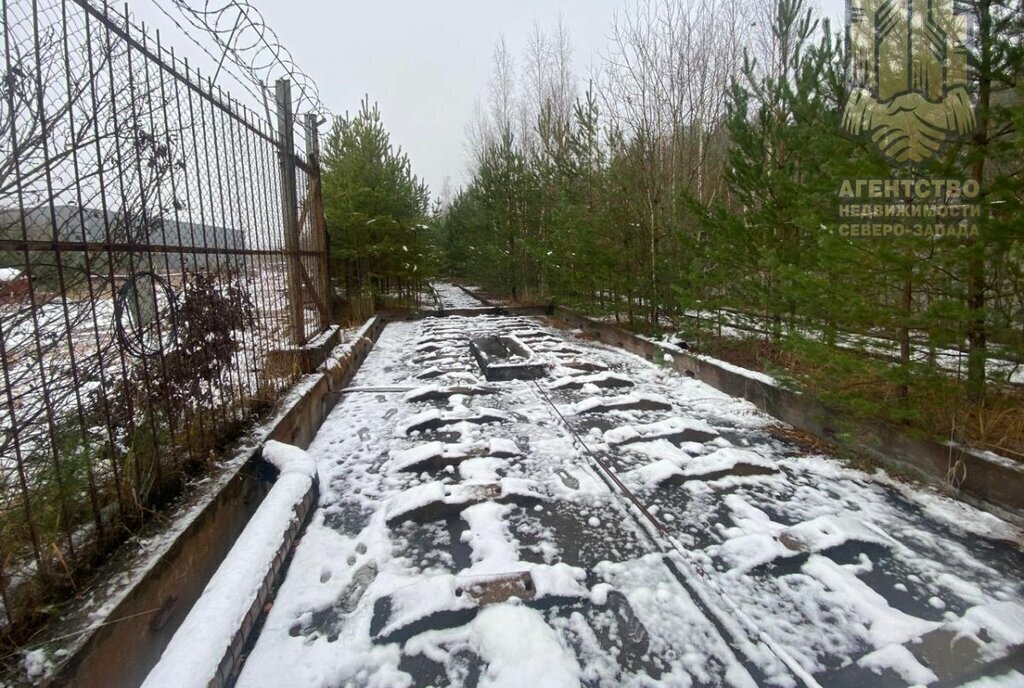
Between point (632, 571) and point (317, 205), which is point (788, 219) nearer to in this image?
point (632, 571)

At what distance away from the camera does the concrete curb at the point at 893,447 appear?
2779 millimetres

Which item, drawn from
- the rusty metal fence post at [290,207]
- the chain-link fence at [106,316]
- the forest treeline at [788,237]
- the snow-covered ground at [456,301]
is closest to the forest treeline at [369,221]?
the forest treeline at [788,237]

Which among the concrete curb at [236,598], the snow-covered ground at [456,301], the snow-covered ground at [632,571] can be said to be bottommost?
the snow-covered ground at [632,571]

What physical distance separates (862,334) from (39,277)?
4512 mm

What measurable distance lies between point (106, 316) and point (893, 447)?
4.37 meters

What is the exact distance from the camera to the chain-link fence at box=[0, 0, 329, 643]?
1.91m

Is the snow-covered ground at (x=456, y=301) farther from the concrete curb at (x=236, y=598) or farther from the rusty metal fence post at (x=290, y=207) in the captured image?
the concrete curb at (x=236, y=598)

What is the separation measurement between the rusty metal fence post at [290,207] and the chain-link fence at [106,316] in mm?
1617

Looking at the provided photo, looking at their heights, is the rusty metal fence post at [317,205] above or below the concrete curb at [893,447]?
above

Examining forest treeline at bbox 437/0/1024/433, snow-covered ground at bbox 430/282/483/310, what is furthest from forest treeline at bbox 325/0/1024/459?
snow-covered ground at bbox 430/282/483/310

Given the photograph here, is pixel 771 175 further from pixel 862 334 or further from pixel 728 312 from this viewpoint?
pixel 862 334

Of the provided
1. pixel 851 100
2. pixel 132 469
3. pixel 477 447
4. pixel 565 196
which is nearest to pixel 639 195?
pixel 565 196

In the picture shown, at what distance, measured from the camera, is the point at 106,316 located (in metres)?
2.43

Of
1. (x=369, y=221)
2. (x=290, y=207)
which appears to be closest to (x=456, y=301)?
(x=369, y=221)
